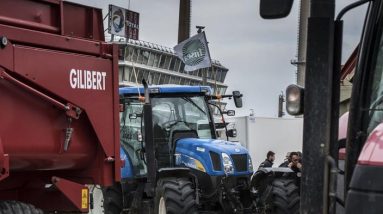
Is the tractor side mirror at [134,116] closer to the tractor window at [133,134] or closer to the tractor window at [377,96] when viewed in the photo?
the tractor window at [133,134]

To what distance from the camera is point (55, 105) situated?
5430mm

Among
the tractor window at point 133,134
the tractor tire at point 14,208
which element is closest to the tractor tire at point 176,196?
the tractor window at point 133,134

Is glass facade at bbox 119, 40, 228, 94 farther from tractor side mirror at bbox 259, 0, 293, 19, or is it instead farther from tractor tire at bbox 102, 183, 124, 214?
tractor side mirror at bbox 259, 0, 293, 19

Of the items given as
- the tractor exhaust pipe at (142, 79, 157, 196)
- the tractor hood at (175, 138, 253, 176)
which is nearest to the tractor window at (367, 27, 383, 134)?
the tractor exhaust pipe at (142, 79, 157, 196)

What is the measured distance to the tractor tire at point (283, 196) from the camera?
28.3 feet

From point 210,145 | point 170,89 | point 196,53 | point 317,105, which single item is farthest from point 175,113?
point 196,53

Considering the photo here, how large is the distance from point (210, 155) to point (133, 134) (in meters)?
1.67

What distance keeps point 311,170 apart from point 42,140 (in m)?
3.00

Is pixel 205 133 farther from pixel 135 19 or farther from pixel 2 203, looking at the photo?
pixel 135 19

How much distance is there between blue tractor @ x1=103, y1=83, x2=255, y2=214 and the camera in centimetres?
939

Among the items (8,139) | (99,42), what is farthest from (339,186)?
(99,42)

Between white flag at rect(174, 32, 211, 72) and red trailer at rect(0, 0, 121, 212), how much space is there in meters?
12.2

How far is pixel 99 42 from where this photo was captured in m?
6.00

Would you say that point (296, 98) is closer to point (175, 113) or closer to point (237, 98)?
point (175, 113)
